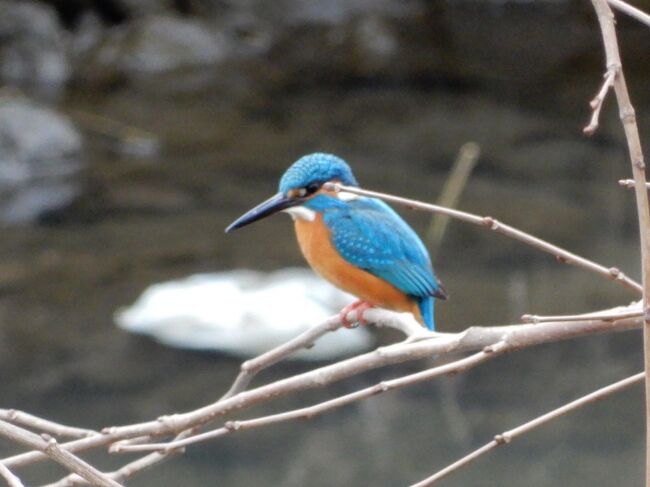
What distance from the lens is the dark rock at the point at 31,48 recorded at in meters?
7.97

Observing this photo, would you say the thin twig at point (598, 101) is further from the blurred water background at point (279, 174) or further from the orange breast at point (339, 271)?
the blurred water background at point (279, 174)

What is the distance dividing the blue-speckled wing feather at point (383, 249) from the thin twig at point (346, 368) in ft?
3.83

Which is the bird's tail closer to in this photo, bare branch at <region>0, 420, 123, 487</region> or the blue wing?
the blue wing

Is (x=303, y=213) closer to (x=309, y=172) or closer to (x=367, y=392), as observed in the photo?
(x=309, y=172)

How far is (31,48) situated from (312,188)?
6.71 meters

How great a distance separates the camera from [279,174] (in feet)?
20.6

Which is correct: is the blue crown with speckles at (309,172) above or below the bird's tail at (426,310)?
above

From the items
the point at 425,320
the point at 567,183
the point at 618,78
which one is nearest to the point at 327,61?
the point at 567,183

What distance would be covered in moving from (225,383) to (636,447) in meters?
1.44

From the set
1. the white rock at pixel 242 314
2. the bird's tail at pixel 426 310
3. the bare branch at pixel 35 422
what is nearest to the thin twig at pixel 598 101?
the bare branch at pixel 35 422

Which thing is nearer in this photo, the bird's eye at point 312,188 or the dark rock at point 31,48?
the bird's eye at point 312,188

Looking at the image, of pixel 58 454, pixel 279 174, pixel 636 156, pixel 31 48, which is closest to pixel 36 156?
pixel 279 174

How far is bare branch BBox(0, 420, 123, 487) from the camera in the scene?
2.44 feet

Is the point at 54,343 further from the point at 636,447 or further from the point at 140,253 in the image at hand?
the point at 636,447
